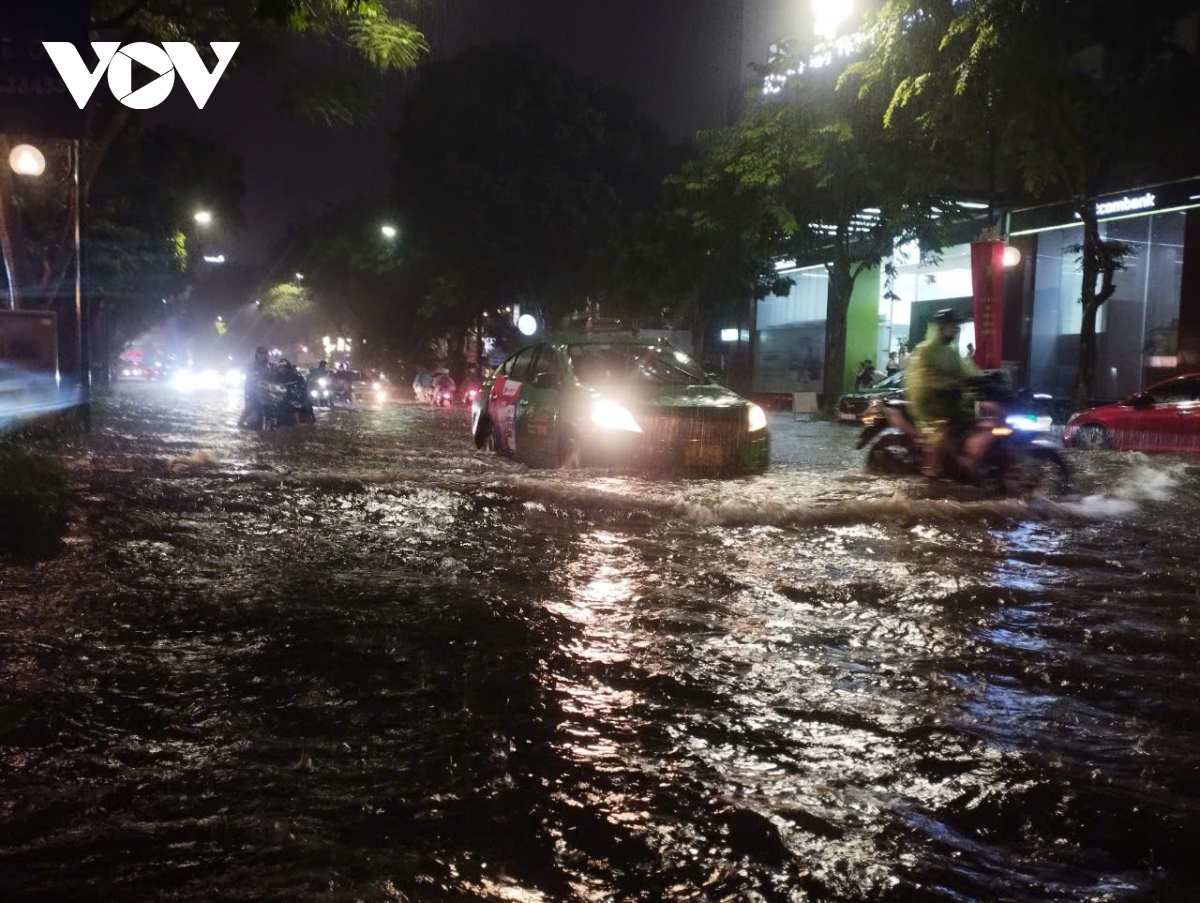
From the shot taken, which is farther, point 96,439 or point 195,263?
point 195,263

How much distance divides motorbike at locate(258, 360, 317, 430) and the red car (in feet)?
46.3

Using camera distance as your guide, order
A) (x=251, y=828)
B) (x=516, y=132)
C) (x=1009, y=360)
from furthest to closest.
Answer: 1. (x=516, y=132)
2. (x=1009, y=360)
3. (x=251, y=828)

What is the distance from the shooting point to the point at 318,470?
496 inches

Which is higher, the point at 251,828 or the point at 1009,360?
the point at 1009,360

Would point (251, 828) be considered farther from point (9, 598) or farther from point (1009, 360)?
point (1009, 360)

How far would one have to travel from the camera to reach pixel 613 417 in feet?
34.7

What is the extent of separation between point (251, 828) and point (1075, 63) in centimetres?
2286

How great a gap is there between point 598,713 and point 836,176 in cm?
2333

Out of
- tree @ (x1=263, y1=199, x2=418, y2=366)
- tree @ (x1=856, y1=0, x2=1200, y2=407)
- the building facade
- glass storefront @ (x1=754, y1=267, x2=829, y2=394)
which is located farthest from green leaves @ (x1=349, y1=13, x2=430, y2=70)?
tree @ (x1=263, y1=199, x2=418, y2=366)

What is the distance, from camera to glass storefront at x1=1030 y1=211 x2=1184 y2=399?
24062 millimetres

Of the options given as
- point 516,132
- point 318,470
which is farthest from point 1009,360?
point 318,470

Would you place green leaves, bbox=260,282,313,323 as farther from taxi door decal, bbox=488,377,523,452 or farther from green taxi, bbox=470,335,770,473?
green taxi, bbox=470,335,770,473

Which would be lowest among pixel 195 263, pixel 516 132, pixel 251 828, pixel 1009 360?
pixel 251 828

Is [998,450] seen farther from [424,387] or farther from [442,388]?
[424,387]
